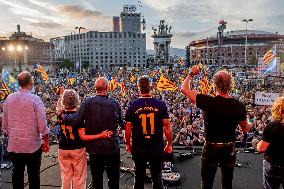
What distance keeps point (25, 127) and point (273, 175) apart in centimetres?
382

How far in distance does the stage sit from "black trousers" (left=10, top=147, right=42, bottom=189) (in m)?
1.44

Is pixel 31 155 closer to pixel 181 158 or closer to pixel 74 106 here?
pixel 74 106

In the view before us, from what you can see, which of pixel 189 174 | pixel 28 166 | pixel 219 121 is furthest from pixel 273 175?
pixel 28 166

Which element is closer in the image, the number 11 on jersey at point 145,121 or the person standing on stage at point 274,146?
the person standing on stage at point 274,146

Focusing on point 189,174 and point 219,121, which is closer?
point 219,121

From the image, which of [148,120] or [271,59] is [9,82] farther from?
[271,59]

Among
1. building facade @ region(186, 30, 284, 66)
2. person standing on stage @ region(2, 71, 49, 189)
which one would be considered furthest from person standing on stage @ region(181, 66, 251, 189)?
building facade @ region(186, 30, 284, 66)

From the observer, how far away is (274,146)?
3.98 metres

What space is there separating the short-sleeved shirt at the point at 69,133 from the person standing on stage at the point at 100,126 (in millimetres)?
144

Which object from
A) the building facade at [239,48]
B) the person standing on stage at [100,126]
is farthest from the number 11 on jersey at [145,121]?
the building facade at [239,48]

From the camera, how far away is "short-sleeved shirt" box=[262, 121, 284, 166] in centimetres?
386

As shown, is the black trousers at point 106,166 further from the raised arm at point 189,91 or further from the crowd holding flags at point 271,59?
the crowd holding flags at point 271,59

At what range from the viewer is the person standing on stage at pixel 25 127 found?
5.01 m

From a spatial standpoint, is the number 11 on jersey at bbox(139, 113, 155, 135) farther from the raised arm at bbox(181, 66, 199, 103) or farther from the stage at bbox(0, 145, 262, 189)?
the stage at bbox(0, 145, 262, 189)
